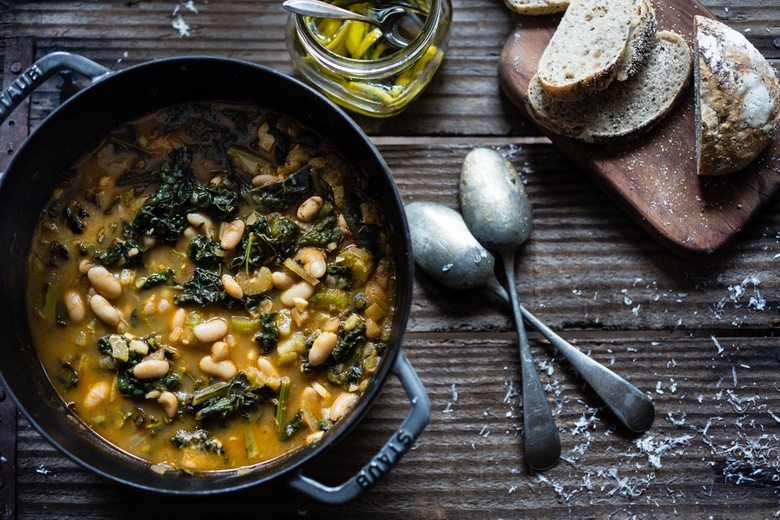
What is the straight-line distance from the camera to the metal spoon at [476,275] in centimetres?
233

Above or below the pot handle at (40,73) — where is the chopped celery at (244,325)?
below

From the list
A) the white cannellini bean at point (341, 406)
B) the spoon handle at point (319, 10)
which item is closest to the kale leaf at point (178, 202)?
the spoon handle at point (319, 10)

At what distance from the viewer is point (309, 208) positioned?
2256 millimetres

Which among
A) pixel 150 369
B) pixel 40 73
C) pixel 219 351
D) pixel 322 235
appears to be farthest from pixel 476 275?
pixel 40 73

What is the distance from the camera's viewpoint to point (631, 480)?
241 cm

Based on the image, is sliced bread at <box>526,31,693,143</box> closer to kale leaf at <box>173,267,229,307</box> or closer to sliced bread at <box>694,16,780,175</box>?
sliced bread at <box>694,16,780,175</box>

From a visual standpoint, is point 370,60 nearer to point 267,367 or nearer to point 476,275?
point 476,275

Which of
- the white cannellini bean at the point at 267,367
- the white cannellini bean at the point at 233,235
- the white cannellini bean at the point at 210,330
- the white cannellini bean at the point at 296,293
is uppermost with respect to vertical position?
the white cannellini bean at the point at 233,235

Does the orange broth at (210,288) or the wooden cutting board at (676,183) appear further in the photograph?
the wooden cutting board at (676,183)

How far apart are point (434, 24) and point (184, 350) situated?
4.24ft

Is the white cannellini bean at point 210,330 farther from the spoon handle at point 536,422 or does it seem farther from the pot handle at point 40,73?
the spoon handle at point 536,422

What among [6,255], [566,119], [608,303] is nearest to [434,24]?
[566,119]

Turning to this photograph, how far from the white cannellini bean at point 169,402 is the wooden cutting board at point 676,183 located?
4.88ft

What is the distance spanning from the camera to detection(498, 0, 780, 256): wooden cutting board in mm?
2375
